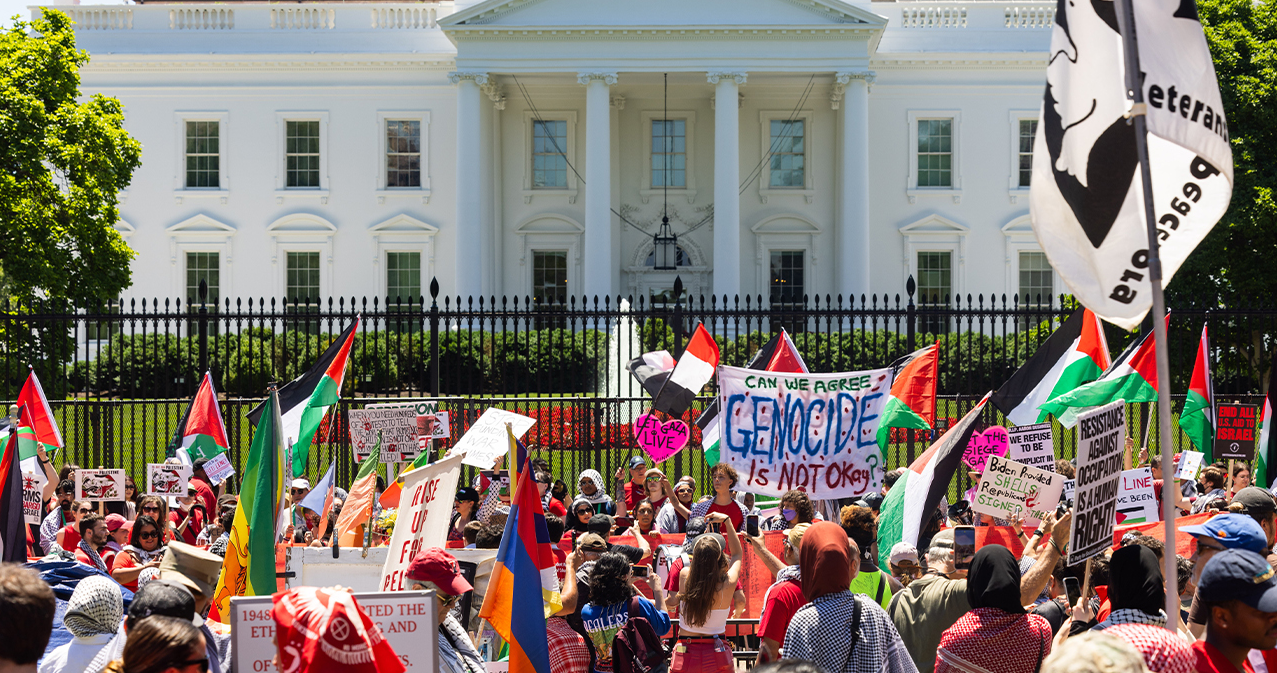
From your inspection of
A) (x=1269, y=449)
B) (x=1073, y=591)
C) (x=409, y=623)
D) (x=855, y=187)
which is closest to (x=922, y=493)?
(x=1073, y=591)

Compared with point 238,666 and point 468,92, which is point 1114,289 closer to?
point 238,666

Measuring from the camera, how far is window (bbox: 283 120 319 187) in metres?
34.0

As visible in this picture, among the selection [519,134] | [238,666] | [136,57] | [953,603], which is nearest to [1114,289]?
[953,603]

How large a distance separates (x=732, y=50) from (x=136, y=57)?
54.5ft

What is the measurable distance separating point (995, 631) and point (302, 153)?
105ft

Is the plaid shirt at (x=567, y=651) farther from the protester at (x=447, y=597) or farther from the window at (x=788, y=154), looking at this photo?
the window at (x=788, y=154)

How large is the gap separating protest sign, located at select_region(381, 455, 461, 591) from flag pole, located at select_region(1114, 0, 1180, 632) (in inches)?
120

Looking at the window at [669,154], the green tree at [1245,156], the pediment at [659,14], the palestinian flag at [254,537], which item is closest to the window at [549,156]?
the window at [669,154]

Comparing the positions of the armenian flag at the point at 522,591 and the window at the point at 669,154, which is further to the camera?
the window at the point at 669,154

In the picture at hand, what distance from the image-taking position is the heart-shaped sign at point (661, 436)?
1162cm

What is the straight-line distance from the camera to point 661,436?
38.3 ft

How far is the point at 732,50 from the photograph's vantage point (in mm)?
30703

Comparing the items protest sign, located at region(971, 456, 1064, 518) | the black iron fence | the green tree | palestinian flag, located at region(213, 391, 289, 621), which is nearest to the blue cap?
protest sign, located at region(971, 456, 1064, 518)

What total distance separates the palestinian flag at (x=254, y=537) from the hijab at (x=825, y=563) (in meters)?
2.72
